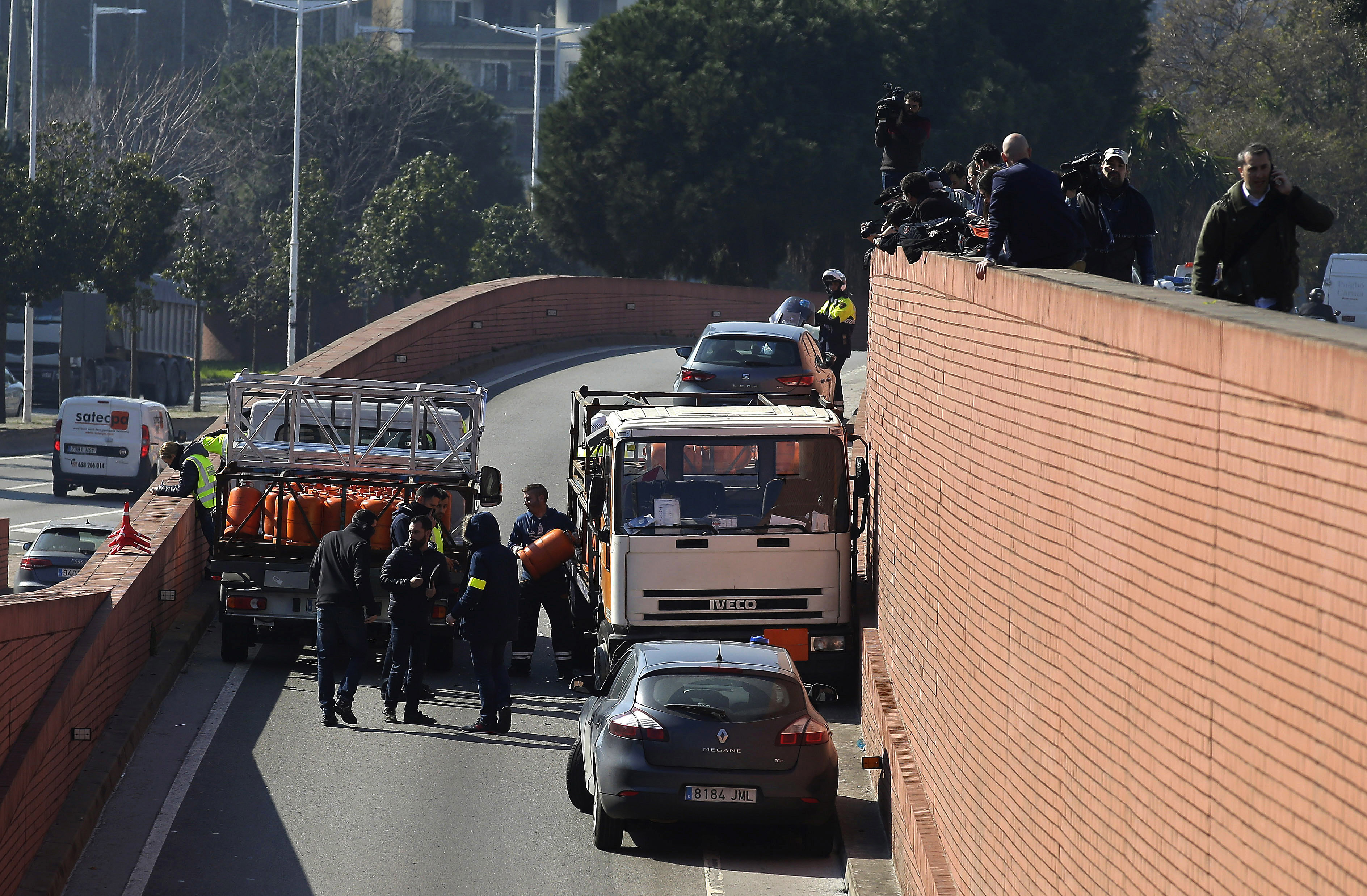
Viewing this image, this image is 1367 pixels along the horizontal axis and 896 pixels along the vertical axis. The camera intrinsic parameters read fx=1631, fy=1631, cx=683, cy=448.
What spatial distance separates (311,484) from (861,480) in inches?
217

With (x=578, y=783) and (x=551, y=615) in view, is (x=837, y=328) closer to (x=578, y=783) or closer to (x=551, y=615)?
(x=551, y=615)

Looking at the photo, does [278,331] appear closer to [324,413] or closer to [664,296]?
[664,296]

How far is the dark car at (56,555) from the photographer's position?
2069 cm

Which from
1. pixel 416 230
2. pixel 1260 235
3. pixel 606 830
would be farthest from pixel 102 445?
pixel 1260 235

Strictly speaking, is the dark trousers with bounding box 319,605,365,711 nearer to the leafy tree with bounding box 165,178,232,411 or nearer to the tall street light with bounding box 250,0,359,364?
the tall street light with bounding box 250,0,359,364

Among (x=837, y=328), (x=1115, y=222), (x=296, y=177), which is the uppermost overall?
(x=296, y=177)

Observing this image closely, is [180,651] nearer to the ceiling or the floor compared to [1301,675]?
nearer to the floor

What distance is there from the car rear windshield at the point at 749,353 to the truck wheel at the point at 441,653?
7789 mm

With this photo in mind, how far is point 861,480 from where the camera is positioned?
46.4ft

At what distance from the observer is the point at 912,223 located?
12.7 meters

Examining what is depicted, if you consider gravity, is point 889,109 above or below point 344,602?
above

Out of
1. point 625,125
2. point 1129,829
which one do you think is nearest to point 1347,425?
point 1129,829

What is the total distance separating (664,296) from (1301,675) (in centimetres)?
3909

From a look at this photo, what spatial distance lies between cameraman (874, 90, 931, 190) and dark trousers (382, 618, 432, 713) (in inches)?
252
